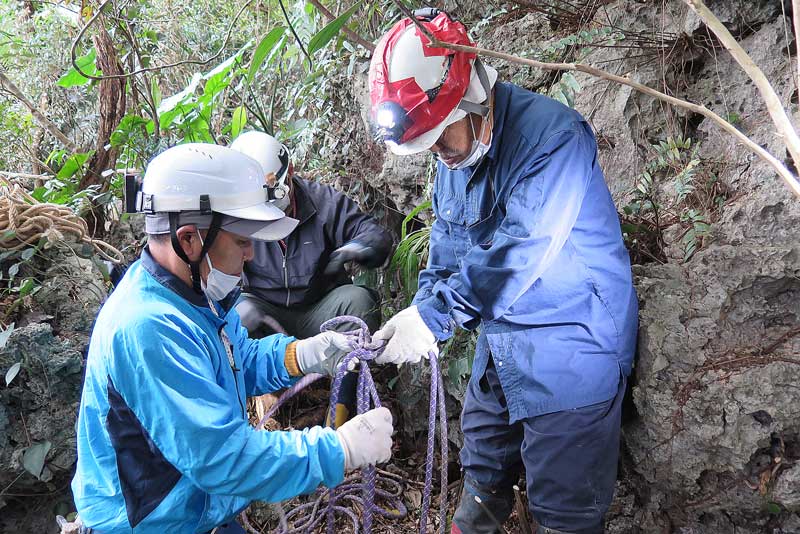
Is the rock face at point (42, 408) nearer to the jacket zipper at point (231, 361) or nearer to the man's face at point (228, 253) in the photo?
the jacket zipper at point (231, 361)

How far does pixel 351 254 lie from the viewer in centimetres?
299

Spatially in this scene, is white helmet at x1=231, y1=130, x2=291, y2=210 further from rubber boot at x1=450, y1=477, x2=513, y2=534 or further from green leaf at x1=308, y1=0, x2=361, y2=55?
rubber boot at x1=450, y1=477, x2=513, y2=534

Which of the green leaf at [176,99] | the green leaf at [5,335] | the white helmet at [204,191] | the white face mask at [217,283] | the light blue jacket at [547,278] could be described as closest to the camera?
the white helmet at [204,191]

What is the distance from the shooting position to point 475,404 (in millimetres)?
2023

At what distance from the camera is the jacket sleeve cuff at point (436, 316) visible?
1687 mm

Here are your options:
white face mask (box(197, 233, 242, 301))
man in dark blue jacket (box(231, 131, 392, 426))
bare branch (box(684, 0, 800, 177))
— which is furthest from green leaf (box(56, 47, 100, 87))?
bare branch (box(684, 0, 800, 177))

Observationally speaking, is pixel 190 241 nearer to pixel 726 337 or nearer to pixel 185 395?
pixel 185 395

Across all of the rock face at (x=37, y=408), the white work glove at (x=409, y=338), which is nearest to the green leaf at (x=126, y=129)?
the rock face at (x=37, y=408)

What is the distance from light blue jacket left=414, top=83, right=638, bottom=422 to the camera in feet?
5.30

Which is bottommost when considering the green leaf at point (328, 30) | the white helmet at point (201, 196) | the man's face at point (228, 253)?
the man's face at point (228, 253)

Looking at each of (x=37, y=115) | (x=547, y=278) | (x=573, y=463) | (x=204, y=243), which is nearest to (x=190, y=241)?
(x=204, y=243)

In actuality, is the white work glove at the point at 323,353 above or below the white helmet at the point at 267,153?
below

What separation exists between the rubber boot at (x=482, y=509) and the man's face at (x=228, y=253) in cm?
112

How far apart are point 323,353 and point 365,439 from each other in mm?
452
